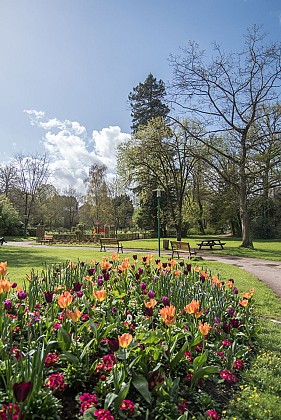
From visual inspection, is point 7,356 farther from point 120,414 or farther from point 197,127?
point 197,127

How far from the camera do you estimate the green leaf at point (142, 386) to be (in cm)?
224

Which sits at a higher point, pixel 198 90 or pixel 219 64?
pixel 219 64

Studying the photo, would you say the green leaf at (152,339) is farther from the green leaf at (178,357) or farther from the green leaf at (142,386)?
the green leaf at (142,386)

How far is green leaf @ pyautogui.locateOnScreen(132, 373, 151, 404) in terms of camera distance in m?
2.24

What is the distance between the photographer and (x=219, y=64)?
20.1m

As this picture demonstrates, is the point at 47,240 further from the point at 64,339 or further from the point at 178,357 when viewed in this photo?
the point at 178,357

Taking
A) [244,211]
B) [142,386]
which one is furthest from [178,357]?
[244,211]

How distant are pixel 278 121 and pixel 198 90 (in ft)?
29.5

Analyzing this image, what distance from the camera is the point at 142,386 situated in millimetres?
2305

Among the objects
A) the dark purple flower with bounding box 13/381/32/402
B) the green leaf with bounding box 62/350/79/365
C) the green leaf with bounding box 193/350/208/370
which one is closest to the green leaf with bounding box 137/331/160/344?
the green leaf with bounding box 193/350/208/370

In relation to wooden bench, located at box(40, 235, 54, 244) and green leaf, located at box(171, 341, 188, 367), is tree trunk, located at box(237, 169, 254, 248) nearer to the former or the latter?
wooden bench, located at box(40, 235, 54, 244)

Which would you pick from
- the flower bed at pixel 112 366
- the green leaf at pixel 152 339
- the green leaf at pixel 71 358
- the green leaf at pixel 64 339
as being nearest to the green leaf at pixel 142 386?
the flower bed at pixel 112 366

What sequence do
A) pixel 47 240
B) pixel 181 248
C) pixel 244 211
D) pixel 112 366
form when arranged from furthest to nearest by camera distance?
pixel 47 240, pixel 244 211, pixel 181 248, pixel 112 366

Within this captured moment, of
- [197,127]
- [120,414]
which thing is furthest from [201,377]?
[197,127]
